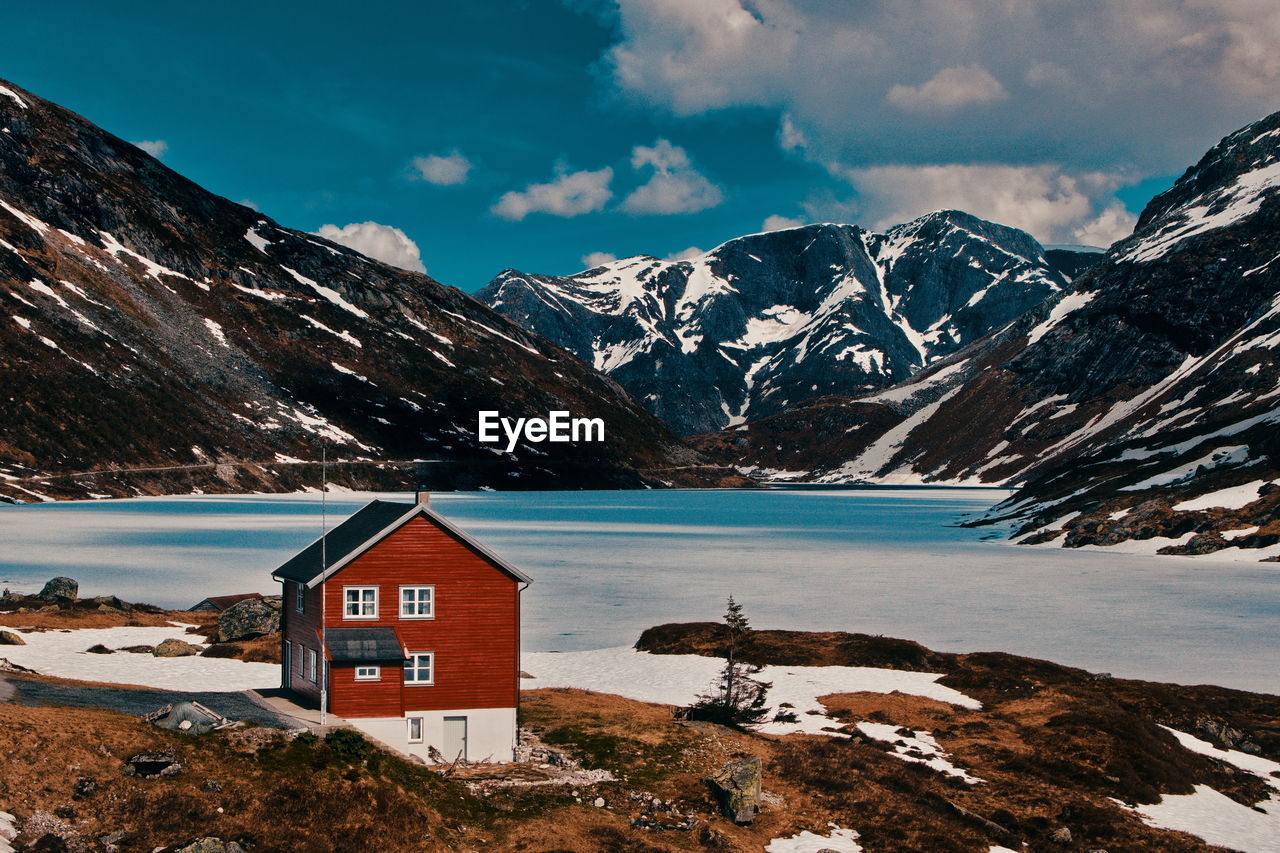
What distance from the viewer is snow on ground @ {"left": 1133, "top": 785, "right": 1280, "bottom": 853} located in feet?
121

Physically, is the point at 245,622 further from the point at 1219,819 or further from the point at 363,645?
the point at 1219,819

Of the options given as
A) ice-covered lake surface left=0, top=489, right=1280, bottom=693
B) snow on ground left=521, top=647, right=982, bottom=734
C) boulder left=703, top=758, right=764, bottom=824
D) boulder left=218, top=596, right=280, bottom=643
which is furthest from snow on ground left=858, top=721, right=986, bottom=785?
boulder left=218, top=596, right=280, bottom=643

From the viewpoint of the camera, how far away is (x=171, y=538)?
142 metres

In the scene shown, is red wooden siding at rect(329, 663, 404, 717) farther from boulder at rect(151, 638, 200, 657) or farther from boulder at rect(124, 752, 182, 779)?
boulder at rect(151, 638, 200, 657)

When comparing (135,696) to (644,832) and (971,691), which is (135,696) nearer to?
(644,832)

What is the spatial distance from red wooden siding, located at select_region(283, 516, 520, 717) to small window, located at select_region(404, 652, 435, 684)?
18 cm

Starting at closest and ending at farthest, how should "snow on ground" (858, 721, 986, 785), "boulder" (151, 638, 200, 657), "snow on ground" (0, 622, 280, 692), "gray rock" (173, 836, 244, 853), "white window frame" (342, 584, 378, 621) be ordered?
"gray rock" (173, 836, 244, 853), "white window frame" (342, 584, 378, 621), "snow on ground" (858, 721, 986, 785), "snow on ground" (0, 622, 280, 692), "boulder" (151, 638, 200, 657)

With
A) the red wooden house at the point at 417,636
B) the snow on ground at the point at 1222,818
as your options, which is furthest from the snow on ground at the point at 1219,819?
the red wooden house at the point at 417,636

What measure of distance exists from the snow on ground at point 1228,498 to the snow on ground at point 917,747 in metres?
113

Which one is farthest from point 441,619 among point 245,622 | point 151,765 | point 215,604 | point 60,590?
point 60,590

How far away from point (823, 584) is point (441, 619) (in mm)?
75427

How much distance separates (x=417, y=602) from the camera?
39.1 meters

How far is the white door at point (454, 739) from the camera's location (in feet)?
128

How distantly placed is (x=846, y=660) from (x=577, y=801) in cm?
3376
